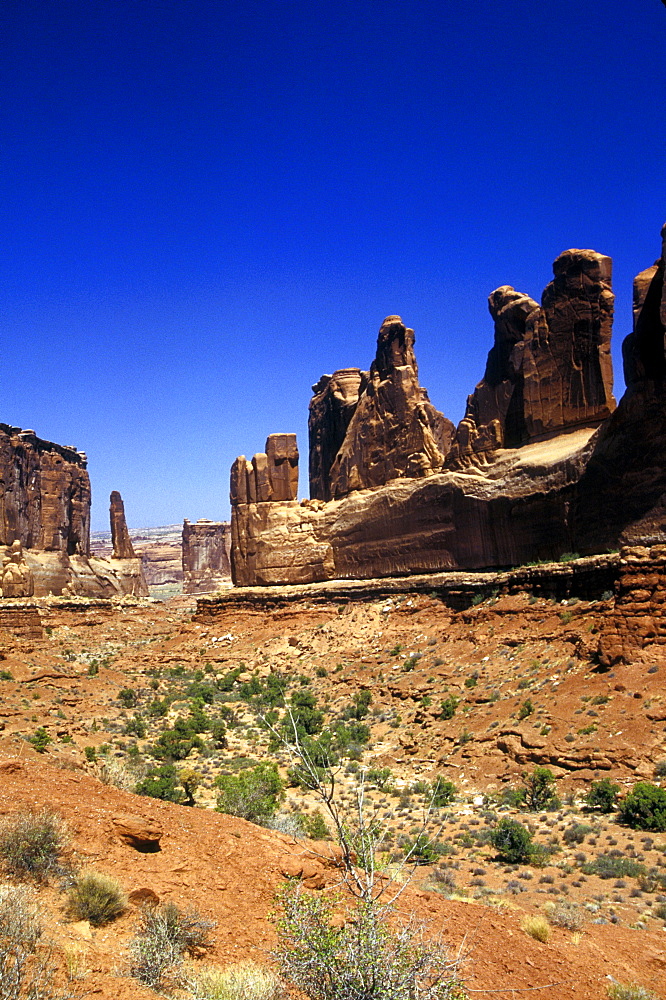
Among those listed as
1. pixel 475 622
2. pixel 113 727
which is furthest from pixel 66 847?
pixel 475 622

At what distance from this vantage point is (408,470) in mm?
35281

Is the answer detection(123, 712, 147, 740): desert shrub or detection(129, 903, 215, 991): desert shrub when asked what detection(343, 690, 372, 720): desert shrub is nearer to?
detection(123, 712, 147, 740): desert shrub

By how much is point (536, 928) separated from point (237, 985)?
11.2 ft

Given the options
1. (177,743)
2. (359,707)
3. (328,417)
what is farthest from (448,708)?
(328,417)

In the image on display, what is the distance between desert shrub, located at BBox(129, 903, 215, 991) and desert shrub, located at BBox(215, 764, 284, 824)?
15.9 feet

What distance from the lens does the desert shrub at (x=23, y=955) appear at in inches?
175

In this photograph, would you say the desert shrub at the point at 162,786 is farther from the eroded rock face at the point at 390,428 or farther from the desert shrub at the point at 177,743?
the eroded rock face at the point at 390,428

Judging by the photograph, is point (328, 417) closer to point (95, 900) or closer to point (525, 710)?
point (525, 710)

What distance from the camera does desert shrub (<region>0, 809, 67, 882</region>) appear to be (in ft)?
20.5

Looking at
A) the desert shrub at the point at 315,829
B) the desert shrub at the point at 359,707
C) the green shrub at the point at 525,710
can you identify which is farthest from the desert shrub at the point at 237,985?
the desert shrub at the point at 359,707

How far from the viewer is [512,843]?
11.6 metres

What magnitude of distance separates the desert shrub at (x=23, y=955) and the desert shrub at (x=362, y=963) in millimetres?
1594

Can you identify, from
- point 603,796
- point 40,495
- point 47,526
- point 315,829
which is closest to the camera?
point 315,829

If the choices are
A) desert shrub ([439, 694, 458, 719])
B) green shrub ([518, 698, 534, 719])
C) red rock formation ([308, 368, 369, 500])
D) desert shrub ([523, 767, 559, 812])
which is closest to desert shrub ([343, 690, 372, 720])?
desert shrub ([439, 694, 458, 719])
